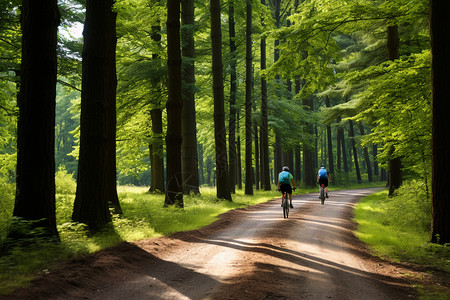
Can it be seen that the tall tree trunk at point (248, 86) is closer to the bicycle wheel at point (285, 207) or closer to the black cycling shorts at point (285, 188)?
the black cycling shorts at point (285, 188)

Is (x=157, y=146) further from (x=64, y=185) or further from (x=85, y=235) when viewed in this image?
(x=85, y=235)

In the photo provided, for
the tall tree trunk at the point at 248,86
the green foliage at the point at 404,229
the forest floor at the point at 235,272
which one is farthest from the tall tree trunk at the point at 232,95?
the forest floor at the point at 235,272

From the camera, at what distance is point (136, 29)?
18.0 m

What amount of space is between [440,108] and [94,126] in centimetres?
870

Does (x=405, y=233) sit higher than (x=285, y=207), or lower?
lower

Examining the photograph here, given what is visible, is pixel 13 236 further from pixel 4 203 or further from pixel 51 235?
pixel 4 203

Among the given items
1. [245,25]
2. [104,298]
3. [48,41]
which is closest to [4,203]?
[48,41]

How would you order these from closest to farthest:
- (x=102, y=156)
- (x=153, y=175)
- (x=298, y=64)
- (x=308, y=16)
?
(x=102, y=156), (x=308, y=16), (x=298, y=64), (x=153, y=175)

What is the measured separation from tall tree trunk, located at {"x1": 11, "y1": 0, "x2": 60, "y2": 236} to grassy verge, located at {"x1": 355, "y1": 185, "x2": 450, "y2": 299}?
23.9 ft

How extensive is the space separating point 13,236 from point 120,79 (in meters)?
13.0

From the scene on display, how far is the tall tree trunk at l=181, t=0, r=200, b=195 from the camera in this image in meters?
19.2

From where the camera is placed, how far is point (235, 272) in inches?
260

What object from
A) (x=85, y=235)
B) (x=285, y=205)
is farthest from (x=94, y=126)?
(x=285, y=205)

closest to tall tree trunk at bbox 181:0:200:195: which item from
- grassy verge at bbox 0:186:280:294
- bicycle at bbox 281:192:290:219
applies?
grassy verge at bbox 0:186:280:294
